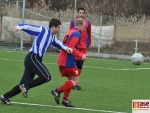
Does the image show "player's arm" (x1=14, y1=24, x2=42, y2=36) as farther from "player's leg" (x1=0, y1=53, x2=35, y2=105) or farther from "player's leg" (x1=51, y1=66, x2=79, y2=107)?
"player's leg" (x1=51, y1=66, x2=79, y2=107)

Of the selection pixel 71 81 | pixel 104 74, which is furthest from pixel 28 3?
pixel 71 81

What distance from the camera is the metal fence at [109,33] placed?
2569 cm

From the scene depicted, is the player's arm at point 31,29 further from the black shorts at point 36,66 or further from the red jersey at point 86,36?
the red jersey at point 86,36

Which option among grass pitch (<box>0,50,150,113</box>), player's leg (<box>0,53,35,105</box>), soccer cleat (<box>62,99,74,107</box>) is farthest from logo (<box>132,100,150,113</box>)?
player's leg (<box>0,53,35,105</box>)

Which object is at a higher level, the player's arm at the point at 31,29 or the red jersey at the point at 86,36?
the player's arm at the point at 31,29

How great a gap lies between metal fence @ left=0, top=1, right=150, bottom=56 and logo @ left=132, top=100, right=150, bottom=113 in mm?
19129

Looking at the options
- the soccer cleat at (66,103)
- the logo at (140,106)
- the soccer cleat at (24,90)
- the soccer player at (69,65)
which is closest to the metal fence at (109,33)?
the soccer player at (69,65)

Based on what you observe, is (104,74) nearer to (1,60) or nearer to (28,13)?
(1,60)

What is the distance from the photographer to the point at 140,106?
19.7 feet

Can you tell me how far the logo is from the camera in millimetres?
5949

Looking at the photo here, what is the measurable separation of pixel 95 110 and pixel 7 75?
17.9 ft

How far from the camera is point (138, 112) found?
19.6 ft

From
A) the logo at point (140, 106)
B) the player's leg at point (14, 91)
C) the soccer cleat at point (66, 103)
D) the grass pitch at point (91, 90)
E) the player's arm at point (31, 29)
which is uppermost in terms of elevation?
the player's arm at point (31, 29)

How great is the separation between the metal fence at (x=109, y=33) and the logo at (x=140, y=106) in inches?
753
